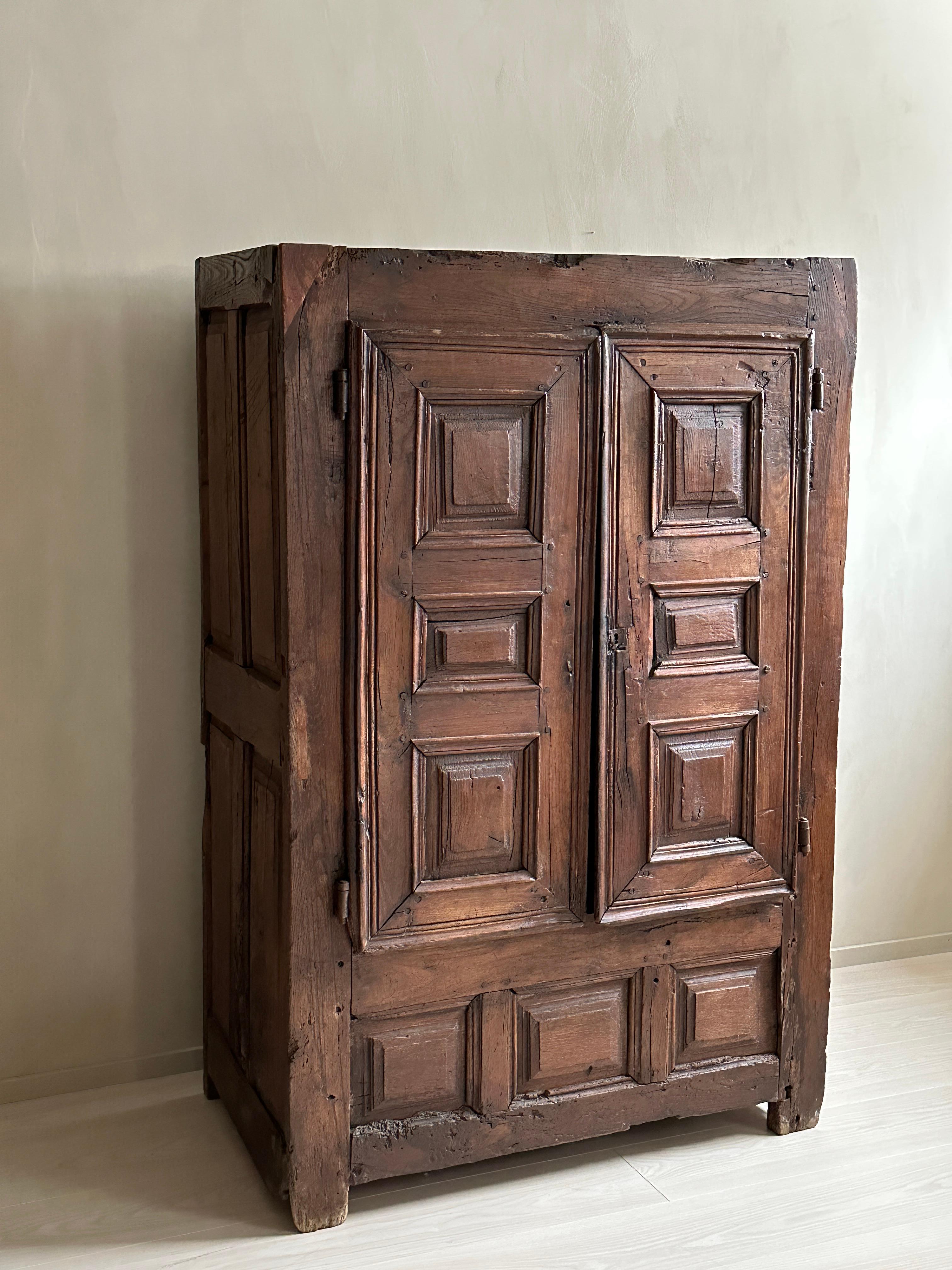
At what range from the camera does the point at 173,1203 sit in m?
2.48

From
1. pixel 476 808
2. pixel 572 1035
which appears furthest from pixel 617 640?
pixel 572 1035

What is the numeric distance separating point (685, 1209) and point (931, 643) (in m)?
1.89

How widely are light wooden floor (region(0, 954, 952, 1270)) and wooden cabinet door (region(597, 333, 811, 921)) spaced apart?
0.56 metres

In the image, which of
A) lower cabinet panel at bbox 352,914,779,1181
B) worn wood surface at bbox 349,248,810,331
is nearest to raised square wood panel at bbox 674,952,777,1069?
lower cabinet panel at bbox 352,914,779,1181

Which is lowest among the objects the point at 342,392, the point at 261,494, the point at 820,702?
the point at 820,702

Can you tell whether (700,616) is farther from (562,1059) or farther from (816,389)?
(562,1059)

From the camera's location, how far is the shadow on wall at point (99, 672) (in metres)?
2.75

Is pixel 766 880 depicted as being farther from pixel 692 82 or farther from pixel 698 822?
pixel 692 82

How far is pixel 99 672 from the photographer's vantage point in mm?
2863

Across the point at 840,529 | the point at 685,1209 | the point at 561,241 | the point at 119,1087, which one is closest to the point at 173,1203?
the point at 119,1087

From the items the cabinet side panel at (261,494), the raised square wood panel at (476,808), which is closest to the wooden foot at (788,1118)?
the raised square wood panel at (476,808)

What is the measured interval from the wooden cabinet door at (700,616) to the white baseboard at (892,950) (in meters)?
1.20

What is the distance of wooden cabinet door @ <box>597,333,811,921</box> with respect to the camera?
2.46m

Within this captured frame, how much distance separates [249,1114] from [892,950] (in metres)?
2.05
